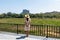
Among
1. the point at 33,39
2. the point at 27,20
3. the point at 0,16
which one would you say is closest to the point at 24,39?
the point at 33,39

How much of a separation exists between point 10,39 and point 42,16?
156 feet

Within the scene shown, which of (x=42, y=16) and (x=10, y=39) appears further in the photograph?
(x=42, y=16)

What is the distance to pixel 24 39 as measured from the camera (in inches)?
546

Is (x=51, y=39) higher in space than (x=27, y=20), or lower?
lower

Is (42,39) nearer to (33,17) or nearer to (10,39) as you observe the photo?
(10,39)

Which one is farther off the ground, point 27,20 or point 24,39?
point 27,20

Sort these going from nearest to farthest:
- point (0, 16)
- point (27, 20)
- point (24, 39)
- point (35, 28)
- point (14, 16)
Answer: point (24, 39) → point (27, 20) → point (35, 28) → point (0, 16) → point (14, 16)

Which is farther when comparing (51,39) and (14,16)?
(14,16)

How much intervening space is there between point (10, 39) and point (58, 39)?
3.16 m

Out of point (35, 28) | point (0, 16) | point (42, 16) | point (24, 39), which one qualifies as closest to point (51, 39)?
point (24, 39)

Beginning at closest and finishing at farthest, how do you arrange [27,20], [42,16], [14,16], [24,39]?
[24,39] → [27,20] → [14,16] → [42,16]

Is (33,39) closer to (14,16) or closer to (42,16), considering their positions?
(14,16)

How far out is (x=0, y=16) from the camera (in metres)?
52.0

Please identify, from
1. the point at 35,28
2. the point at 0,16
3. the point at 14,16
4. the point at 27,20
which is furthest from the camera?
the point at 14,16
